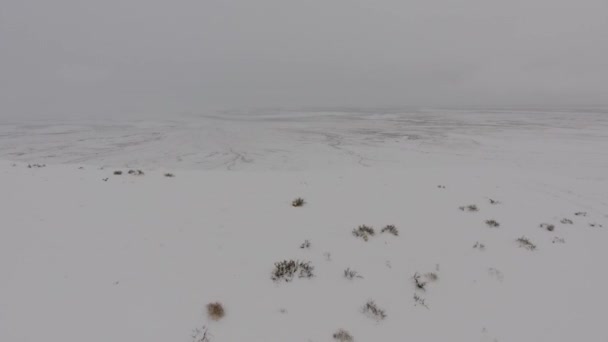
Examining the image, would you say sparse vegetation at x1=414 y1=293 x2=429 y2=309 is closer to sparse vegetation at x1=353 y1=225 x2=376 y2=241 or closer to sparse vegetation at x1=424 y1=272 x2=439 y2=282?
sparse vegetation at x1=424 y1=272 x2=439 y2=282

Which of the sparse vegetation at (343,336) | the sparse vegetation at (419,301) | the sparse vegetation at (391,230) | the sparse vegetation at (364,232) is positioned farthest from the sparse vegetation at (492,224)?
the sparse vegetation at (343,336)

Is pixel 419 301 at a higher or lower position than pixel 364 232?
lower

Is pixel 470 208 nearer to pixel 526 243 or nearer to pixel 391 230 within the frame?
pixel 526 243

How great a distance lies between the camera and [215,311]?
4410mm

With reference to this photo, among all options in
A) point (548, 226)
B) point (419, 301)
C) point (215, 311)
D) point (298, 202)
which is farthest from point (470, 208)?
point (215, 311)

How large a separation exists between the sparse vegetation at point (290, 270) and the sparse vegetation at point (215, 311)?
101 centimetres

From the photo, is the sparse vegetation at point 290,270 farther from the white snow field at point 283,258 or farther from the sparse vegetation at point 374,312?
the sparse vegetation at point 374,312

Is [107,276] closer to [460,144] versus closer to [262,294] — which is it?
[262,294]

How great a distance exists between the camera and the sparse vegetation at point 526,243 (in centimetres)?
701

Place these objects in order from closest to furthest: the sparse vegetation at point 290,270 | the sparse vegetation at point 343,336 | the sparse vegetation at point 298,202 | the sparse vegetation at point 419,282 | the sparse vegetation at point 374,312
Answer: the sparse vegetation at point 343,336 → the sparse vegetation at point 374,312 → the sparse vegetation at point 290,270 → the sparse vegetation at point 419,282 → the sparse vegetation at point 298,202

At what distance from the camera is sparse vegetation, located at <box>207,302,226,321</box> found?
4346mm

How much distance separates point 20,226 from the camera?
6.00m

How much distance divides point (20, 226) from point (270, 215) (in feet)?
15.8

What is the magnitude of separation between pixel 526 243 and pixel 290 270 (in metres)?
5.52
